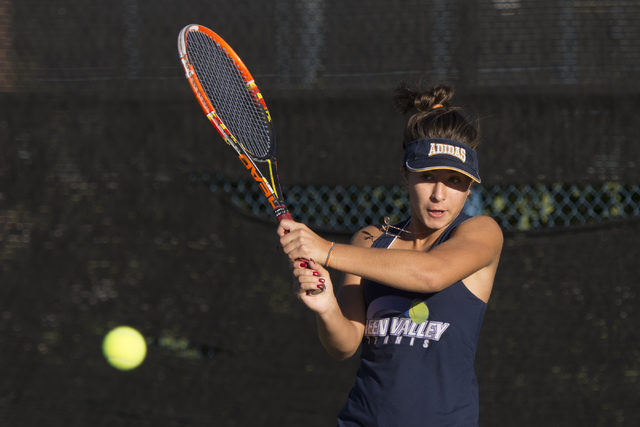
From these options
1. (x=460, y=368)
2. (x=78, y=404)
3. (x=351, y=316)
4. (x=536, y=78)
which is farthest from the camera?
(x=78, y=404)

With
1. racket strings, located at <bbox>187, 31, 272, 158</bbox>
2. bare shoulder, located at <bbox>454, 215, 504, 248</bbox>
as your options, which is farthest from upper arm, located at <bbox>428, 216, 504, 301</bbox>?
racket strings, located at <bbox>187, 31, 272, 158</bbox>

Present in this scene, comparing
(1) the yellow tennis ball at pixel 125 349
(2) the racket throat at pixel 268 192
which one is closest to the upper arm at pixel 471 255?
(2) the racket throat at pixel 268 192

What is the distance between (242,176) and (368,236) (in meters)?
1.95

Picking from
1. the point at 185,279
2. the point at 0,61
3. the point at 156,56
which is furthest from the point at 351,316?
the point at 0,61

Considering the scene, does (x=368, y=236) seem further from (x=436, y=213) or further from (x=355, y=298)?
(x=436, y=213)

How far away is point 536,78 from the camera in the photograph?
149 inches

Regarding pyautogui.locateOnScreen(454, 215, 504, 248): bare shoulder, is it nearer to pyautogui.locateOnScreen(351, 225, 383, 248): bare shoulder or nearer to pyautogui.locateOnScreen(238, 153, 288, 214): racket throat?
pyautogui.locateOnScreen(351, 225, 383, 248): bare shoulder

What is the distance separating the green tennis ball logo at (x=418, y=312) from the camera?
6.23ft

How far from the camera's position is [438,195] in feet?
6.27

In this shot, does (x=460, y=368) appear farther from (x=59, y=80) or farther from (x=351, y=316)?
(x=59, y=80)

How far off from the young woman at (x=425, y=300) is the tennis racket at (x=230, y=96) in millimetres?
594

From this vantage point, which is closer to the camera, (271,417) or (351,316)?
(351,316)

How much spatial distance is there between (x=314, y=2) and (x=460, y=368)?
283cm

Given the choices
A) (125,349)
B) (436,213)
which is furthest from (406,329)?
(125,349)
